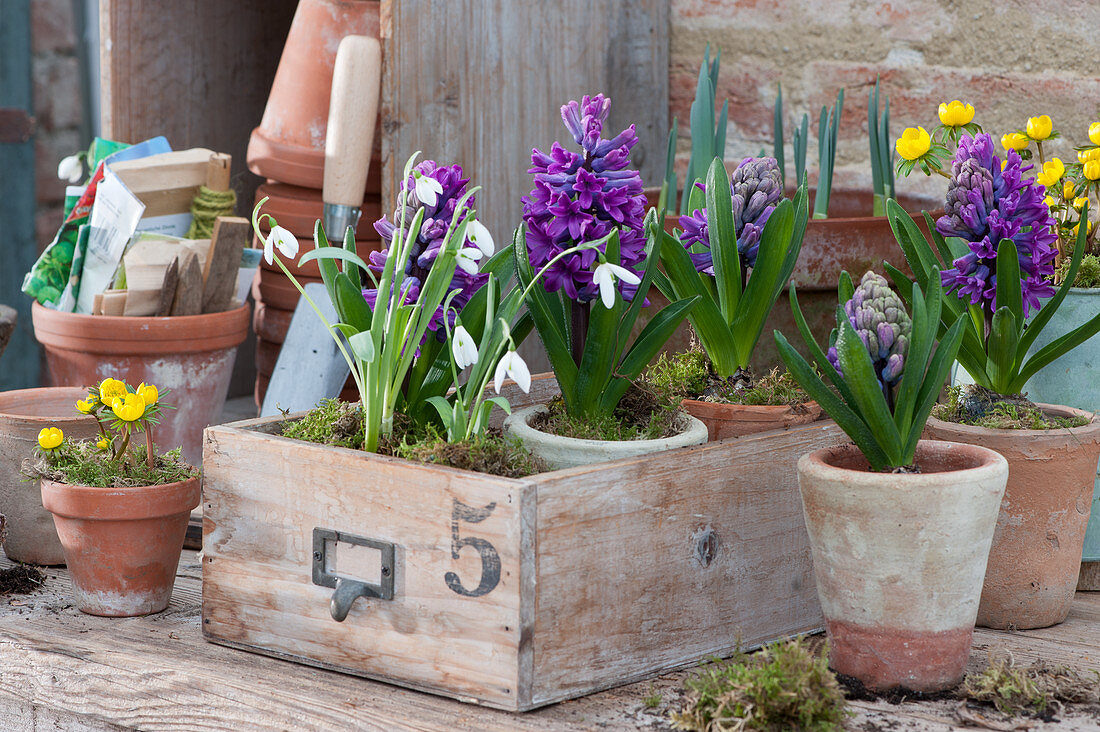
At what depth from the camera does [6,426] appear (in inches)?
45.1

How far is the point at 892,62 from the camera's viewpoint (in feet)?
5.53

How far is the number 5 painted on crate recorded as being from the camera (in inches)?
32.9

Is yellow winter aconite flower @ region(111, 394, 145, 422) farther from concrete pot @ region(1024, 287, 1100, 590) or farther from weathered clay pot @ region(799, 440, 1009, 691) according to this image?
concrete pot @ region(1024, 287, 1100, 590)

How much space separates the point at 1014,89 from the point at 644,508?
→ 1.00m

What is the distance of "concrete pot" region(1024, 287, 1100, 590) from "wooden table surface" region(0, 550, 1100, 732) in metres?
0.19

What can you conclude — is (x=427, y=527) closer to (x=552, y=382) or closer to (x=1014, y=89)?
(x=552, y=382)

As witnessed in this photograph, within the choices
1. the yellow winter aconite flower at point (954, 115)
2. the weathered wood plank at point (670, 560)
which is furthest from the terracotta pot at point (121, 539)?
the yellow winter aconite flower at point (954, 115)

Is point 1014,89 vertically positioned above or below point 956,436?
above

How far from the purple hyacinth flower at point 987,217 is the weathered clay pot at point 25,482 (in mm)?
786

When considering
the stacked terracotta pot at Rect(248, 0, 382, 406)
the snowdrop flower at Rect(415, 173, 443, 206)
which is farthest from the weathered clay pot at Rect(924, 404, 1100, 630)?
the stacked terracotta pot at Rect(248, 0, 382, 406)

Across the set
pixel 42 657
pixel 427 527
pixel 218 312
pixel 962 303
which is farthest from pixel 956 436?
pixel 218 312

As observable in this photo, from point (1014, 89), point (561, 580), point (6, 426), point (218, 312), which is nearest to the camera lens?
point (561, 580)


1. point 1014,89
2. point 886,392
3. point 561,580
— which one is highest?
point 1014,89

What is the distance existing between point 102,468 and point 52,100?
78.4 inches
